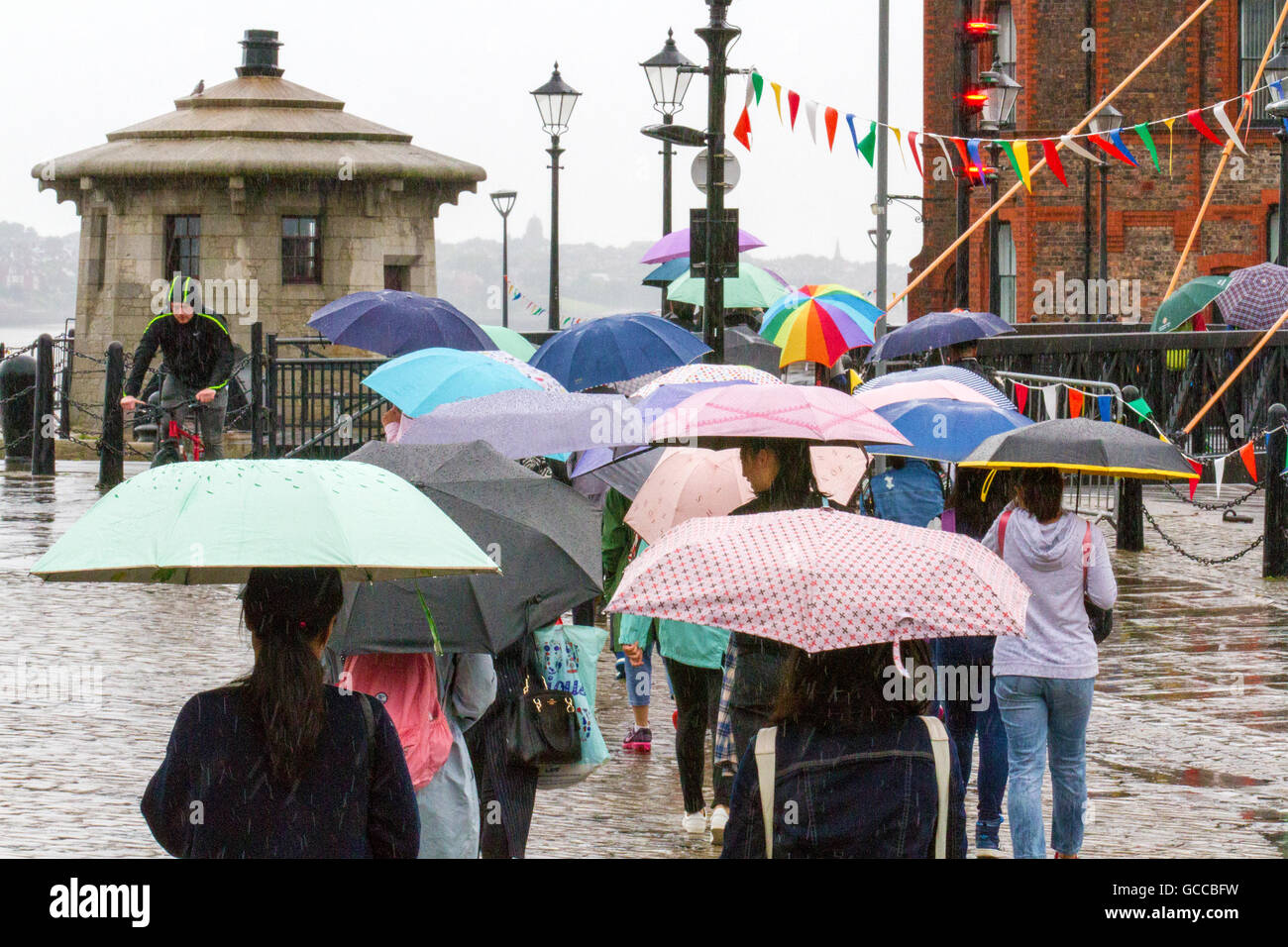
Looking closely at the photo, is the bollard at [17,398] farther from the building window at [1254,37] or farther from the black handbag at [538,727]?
the building window at [1254,37]

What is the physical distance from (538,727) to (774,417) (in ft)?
5.02

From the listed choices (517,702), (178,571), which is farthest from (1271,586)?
(178,571)

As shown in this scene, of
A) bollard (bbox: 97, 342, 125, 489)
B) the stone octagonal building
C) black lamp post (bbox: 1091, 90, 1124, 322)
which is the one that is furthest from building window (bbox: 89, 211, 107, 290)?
black lamp post (bbox: 1091, 90, 1124, 322)

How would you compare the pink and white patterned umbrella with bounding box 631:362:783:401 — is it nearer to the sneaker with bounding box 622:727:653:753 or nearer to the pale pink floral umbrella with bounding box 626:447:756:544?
the pale pink floral umbrella with bounding box 626:447:756:544

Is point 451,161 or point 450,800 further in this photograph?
point 451,161

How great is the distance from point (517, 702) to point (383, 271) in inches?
1063

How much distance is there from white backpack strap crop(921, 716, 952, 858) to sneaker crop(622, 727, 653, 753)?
5.48 m

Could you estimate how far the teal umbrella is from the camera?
2352cm

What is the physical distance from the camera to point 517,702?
19.2 feet

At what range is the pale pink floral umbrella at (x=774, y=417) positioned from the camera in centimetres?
664

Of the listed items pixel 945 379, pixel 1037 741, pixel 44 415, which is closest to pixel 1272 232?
pixel 44 415

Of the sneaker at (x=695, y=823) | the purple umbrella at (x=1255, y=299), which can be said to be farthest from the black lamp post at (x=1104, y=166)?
the sneaker at (x=695, y=823)

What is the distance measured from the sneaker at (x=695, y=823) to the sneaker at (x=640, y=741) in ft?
5.44
